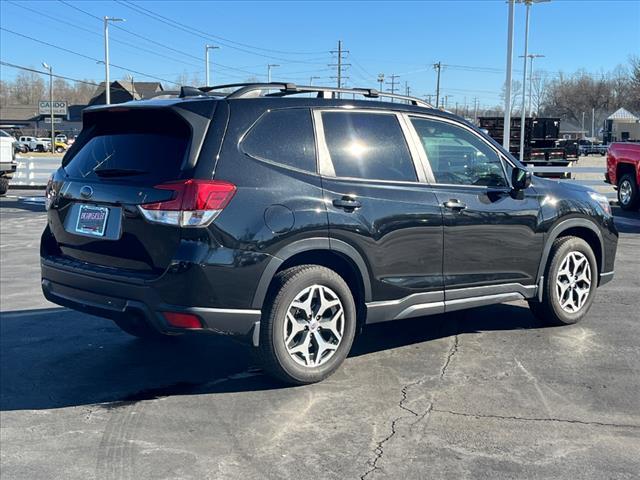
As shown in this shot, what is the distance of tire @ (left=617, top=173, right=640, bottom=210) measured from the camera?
1499cm

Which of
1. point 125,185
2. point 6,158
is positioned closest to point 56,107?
point 6,158

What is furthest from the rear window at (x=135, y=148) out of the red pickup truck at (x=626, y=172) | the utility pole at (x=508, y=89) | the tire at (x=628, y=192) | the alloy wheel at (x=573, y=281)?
the utility pole at (x=508, y=89)

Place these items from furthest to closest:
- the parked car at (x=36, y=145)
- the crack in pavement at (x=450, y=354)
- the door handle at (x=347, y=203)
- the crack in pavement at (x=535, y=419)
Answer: the parked car at (x=36, y=145) → the crack in pavement at (x=450, y=354) → the door handle at (x=347, y=203) → the crack in pavement at (x=535, y=419)

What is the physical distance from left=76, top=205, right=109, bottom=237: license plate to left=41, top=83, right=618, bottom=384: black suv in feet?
0.04

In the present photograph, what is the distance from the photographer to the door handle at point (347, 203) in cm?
474

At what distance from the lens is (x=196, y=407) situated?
446 centimetres

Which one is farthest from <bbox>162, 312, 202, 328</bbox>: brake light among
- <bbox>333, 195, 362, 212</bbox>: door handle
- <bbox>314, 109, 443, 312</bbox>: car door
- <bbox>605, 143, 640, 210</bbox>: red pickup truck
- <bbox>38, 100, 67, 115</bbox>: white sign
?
<bbox>38, 100, 67, 115</bbox>: white sign

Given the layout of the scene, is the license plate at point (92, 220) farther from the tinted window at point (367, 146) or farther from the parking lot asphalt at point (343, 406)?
the tinted window at point (367, 146)

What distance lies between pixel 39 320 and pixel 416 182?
3.77m

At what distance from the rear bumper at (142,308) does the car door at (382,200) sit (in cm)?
85

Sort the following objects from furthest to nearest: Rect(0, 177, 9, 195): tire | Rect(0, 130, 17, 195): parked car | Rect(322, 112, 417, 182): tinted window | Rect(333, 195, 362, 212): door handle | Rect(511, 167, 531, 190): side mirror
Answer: Rect(0, 177, 9, 195): tire → Rect(0, 130, 17, 195): parked car → Rect(511, 167, 531, 190): side mirror → Rect(322, 112, 417, 182): tinted window → Rect(333, 195, 362, 212): door handle

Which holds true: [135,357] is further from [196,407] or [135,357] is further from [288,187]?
[288,187]

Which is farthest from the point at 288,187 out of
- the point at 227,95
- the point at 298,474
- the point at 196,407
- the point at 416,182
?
the point at 298,474

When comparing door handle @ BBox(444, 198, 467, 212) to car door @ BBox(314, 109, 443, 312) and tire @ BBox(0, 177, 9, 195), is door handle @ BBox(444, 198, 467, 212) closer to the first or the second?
car door @ BBox(314, 109, 443, 312)
